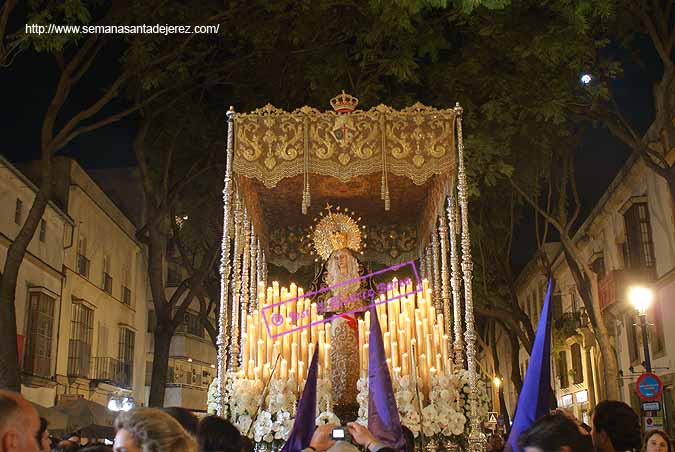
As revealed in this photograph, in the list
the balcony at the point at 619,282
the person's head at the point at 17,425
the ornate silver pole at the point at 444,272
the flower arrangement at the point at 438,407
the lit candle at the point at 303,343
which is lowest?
the person's head at the point at 17,425

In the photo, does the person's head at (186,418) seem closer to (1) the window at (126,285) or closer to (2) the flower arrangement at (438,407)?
(2) the flower arrangement at (438,407)

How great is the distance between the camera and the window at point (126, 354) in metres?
30.5

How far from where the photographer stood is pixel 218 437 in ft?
12.5

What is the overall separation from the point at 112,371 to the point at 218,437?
2678 cm

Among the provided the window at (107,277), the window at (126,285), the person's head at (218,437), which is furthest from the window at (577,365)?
the person's head at (218,437)

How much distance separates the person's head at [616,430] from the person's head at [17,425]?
2.92 meters

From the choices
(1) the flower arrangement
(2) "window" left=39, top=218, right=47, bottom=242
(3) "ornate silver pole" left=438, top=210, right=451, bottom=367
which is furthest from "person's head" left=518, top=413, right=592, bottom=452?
(2) "window" left=39, top=218, right=47, bottom=242

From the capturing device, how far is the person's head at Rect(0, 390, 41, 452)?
2.65m

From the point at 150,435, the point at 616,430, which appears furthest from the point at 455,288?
the point at 150,435

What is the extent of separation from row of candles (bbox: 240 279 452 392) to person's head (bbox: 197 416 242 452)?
568 centimetres

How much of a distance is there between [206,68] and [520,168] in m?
6.72

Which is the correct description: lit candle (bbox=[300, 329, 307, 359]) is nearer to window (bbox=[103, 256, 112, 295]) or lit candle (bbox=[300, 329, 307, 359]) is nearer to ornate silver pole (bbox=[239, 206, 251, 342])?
ornate silver pole (bbox=[239, 206, 251, 342])

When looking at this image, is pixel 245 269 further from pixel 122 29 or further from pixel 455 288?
pixel 122 29

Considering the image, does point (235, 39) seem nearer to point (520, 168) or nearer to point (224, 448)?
point (520, 168)
